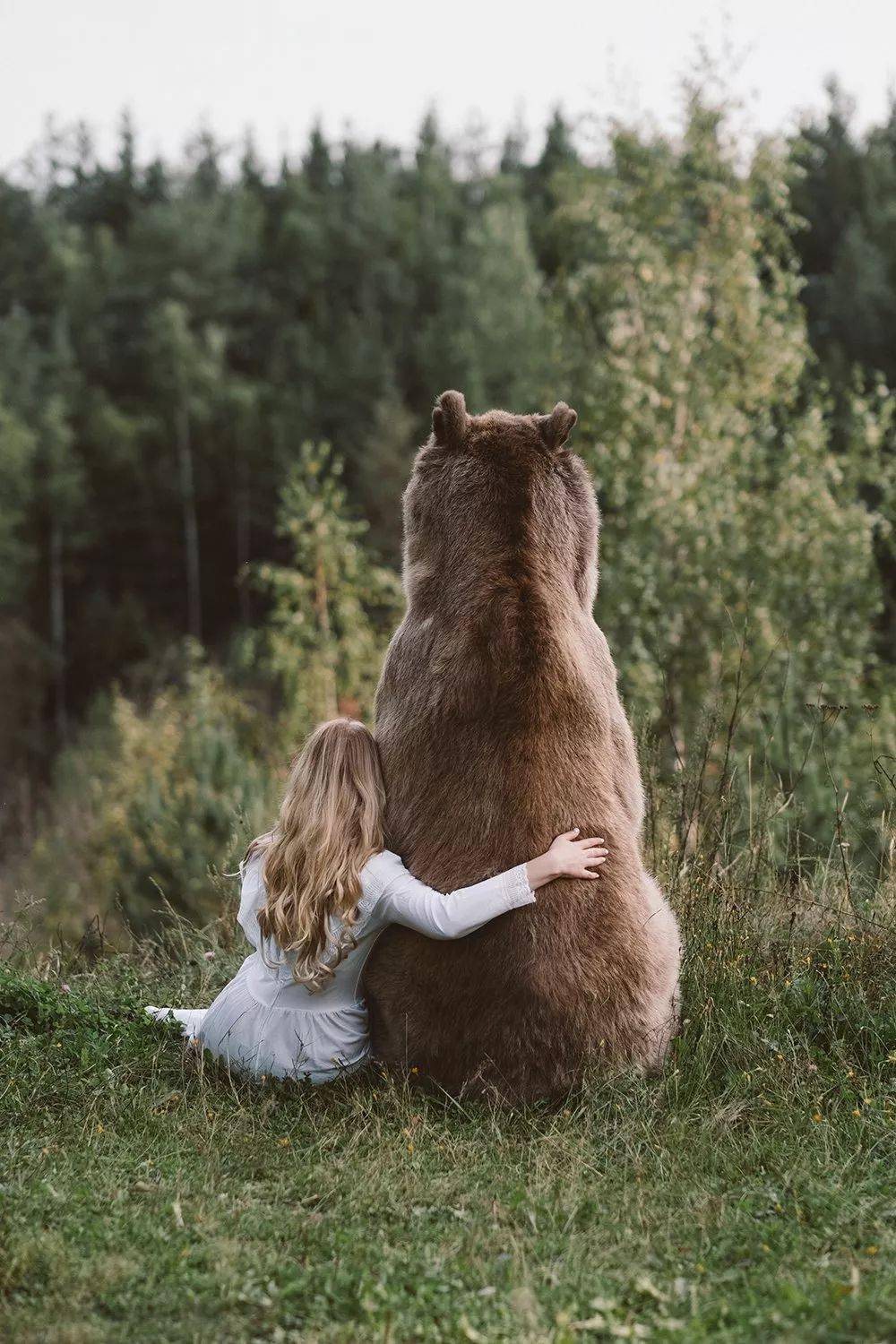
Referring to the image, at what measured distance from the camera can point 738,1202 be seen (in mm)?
3252

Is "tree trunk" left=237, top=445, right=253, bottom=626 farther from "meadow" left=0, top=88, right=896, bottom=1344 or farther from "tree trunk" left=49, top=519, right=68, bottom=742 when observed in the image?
"tree trunk" left=49, top=519, right=68, bottom=742

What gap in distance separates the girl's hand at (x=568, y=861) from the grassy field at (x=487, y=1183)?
2.05 feet

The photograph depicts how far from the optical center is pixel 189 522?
166 feet

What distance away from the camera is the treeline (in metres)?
17.2

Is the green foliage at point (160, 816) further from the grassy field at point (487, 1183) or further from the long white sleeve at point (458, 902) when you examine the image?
the long white sleeve at point (458, 902)

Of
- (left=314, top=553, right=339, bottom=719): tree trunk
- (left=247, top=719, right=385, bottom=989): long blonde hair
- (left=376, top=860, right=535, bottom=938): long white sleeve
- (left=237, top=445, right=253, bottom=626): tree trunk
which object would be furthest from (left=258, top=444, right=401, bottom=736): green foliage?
(left=237, top=445, right=253, bottom=626): tree trunk

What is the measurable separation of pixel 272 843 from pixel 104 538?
1884 inches

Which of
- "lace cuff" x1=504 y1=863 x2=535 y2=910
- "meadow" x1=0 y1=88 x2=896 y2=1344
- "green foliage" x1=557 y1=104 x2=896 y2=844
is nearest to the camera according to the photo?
"meadow" x1=0 y1=88 x2=896 y2=1344

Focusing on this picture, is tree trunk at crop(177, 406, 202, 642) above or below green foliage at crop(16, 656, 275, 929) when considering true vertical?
above

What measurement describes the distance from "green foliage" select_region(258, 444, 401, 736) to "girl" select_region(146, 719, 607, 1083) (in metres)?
16.5

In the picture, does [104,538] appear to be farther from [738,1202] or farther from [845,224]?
[738,1202]

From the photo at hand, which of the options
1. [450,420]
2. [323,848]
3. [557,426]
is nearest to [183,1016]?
[323,848]

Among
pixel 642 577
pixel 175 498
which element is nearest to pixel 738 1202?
pixel 642 577

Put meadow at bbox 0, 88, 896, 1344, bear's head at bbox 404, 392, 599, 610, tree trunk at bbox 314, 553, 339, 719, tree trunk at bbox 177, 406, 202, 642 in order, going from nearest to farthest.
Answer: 1. meadow at bbox 0, 88, 896, 1344
2. bear's head at bbox 404, 392, 599, 610
3. tree trunk at bbox 314, 553, 339, 719
4. tree trunk at bbox 177, 406, 202, 642
